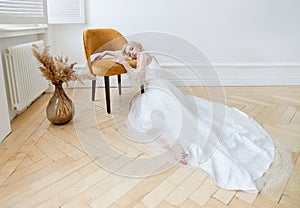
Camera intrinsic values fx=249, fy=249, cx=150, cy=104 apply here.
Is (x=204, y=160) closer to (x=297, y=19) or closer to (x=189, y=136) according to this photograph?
(x=189, y=136)

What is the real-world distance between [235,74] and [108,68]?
6.15ft

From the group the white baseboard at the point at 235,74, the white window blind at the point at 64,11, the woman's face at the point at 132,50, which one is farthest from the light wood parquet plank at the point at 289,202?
the white window blind at the point at 64,11

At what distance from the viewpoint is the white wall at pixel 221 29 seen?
3105mm

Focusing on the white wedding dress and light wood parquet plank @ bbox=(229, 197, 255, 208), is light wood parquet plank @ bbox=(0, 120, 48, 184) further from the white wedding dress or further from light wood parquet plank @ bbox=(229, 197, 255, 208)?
light wood parquet plank @ bbox=(229, 197, 255, 208)

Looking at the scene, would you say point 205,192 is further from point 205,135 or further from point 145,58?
point 145,58

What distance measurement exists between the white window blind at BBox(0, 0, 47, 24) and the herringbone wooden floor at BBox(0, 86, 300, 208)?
2.77 ft

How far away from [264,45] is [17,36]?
2.87m

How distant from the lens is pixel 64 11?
2.93 metres

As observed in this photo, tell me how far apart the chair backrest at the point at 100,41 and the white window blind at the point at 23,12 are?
0.45 metres

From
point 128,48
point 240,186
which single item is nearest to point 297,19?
point 128,48

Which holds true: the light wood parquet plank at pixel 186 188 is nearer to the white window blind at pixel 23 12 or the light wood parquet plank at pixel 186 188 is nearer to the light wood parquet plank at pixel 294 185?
the light wood parquet plank at pixel 294 185

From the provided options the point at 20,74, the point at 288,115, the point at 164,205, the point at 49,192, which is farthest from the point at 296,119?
the point at 20,74

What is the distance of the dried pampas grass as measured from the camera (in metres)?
1.86

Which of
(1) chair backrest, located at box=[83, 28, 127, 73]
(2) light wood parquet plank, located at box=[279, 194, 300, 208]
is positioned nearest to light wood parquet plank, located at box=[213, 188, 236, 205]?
(2) light wood parquet plank, located at box=[279, 194, 300, 208]
